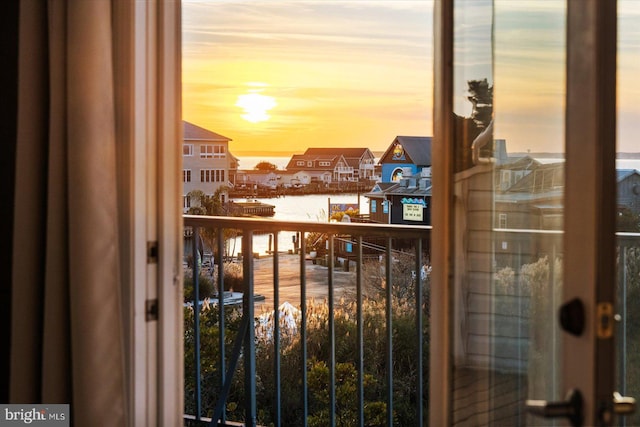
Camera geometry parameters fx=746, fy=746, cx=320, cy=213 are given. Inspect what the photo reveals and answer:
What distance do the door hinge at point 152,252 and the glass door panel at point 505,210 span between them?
3.03ft

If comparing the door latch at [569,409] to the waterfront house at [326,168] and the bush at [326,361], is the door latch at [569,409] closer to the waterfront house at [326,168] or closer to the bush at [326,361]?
the bush at [326,361]

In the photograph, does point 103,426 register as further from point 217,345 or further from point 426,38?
point 426,38

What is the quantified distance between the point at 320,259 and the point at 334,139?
35.0 inches

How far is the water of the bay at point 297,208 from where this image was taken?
4.01 metres

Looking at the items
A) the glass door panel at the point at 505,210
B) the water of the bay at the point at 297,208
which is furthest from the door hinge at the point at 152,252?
the water of the bay at the point at 297,208

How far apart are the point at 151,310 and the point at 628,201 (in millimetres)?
1867

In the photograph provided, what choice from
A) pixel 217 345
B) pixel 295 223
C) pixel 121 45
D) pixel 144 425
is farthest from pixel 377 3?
pixel 144 425

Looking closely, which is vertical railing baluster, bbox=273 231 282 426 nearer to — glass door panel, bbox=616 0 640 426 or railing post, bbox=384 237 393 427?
→ railing post, bbox=384 237 393 427

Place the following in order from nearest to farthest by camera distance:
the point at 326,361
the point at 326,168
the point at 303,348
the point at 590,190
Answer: the point at 590,190, the point at 303,348, the point at 326,361, the point at 326,168

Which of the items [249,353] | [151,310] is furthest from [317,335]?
[151,310]

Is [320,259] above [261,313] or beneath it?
above

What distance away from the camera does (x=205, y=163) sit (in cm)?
446

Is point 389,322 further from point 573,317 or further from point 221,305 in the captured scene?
point 573,317

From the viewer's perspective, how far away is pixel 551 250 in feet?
5.27
